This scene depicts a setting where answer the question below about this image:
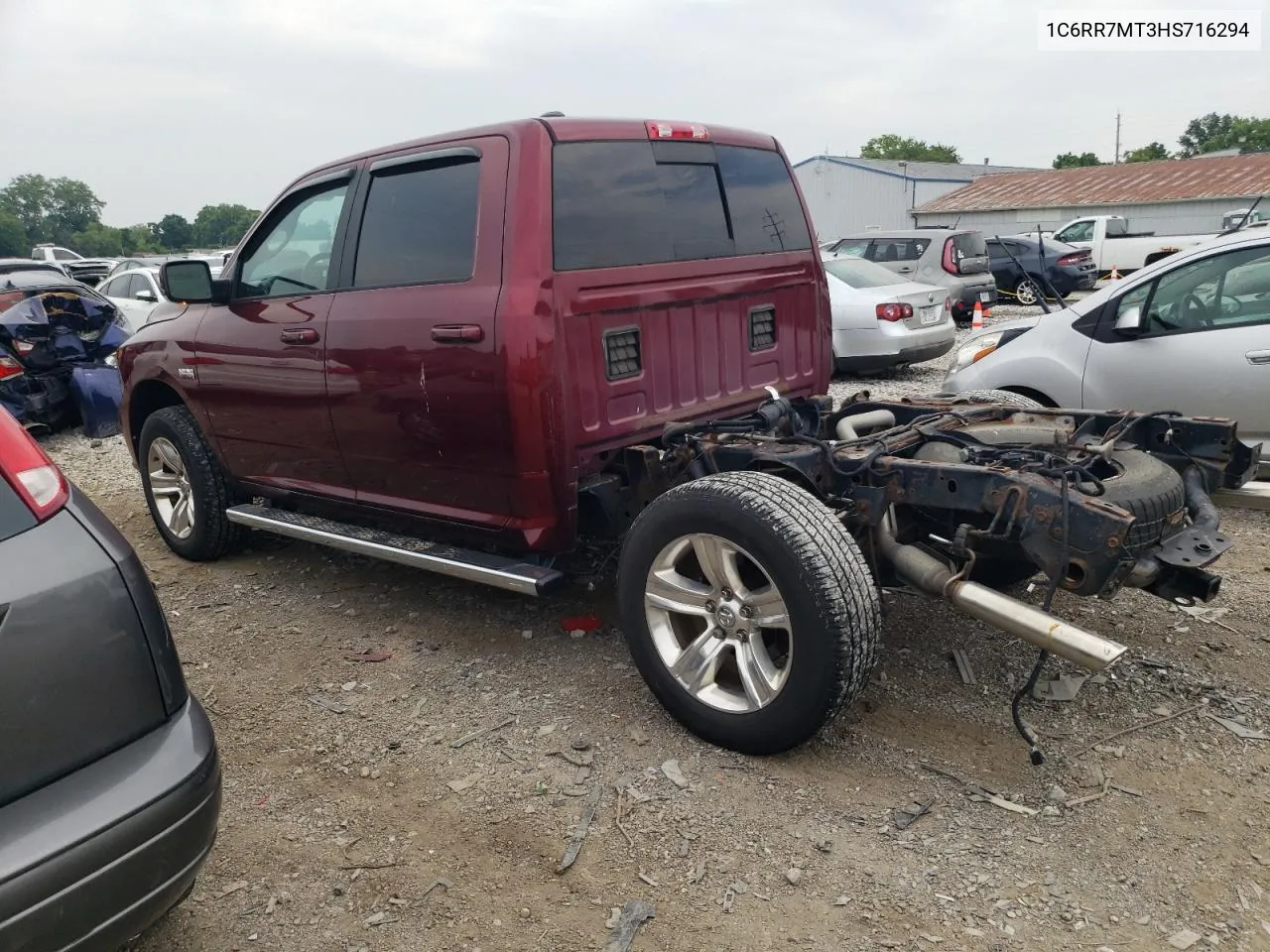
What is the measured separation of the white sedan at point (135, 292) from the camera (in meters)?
13.4

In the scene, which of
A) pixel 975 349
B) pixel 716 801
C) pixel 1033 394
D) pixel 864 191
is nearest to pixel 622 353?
pixel 716 801

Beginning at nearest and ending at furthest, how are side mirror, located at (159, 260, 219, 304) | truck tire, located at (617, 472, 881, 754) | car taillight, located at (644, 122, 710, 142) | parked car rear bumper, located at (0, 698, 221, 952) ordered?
parked car rear bumper, located at (0, 698, 221, 952) → truck tire, located at (617, 472, 881, 754) → car taillight, located at (644, 122, 710, 142) → side mirror, located at (159, 260, 219, 304)

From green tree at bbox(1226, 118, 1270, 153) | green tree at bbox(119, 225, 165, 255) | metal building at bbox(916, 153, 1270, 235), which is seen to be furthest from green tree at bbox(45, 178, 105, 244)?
green tree at bbox(1226, 118, 1270, 153)

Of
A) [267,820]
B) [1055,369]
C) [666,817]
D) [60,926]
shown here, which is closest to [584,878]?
[666,817]

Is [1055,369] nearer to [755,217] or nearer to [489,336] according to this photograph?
[755,217]

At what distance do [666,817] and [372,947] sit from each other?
0.88 meters

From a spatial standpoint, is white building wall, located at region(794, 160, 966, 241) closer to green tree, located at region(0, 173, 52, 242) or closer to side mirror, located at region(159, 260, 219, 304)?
side mirror, located at region(159, 260, 219, 304)

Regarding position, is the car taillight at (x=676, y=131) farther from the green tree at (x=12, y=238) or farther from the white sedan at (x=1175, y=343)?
the green tree at (x=12, y=238)

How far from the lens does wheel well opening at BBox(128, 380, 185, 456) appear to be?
5.20 metres

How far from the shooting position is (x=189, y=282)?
4418 mm

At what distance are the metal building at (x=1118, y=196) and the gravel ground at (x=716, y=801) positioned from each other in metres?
32.5

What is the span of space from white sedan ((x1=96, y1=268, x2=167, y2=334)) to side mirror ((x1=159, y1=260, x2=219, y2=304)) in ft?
31.0

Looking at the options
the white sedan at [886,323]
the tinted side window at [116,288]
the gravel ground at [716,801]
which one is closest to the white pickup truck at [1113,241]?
the white sedan at [886,323]

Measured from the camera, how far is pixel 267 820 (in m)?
2.89
